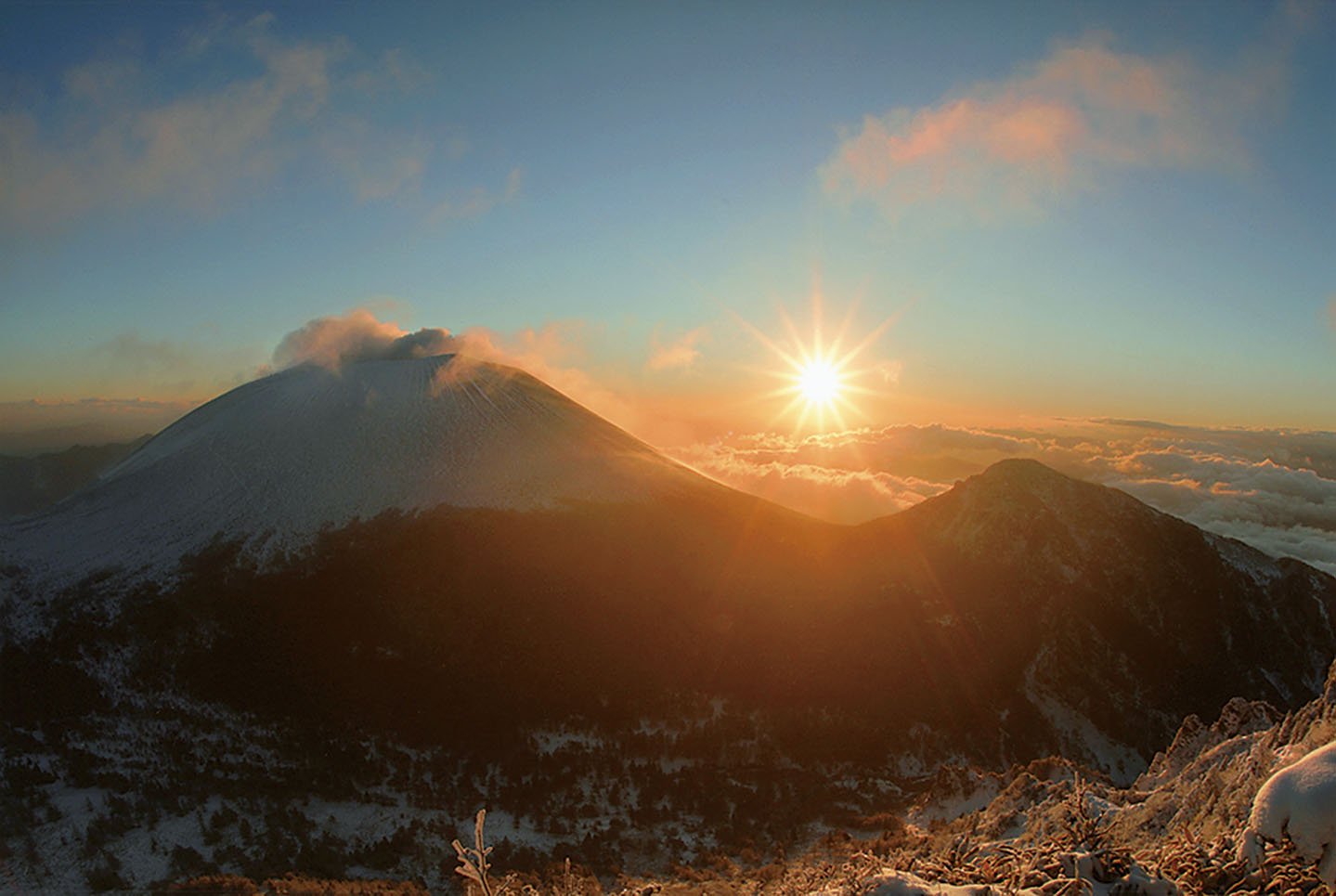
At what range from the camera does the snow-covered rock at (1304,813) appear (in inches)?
220

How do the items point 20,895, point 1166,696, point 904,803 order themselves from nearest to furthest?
1. point 20,895
2. point 904,803
3. point 1166,696

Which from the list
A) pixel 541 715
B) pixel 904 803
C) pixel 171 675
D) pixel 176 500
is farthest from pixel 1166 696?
pixel 176 500

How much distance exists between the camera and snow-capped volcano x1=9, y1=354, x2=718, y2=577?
4462 cm

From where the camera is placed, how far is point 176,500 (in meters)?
47.7

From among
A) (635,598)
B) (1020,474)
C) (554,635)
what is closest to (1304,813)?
(554,635)

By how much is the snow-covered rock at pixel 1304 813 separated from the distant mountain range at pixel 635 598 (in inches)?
1155

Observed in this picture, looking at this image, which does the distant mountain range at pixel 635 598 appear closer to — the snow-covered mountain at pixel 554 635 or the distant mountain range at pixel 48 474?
the snow-covered mountain at pixel 554 635

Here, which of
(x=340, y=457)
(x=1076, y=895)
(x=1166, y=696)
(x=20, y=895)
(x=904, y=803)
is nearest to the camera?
(x=1076, y=895)

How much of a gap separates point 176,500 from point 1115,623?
6168cm

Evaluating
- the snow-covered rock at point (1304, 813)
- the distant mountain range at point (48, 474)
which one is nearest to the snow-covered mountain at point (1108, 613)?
the snow-covered rock at point (1304, 813)

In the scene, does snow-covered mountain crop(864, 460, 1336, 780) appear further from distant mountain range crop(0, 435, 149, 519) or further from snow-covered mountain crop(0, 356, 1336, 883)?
distant mountain range crop(0, 435, 149, 519)

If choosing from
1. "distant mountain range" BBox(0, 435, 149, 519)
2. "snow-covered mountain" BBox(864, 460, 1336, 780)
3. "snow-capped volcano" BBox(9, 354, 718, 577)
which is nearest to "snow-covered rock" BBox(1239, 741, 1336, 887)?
"snow-covered mountain" BBox(864, 460, 1336, 780)

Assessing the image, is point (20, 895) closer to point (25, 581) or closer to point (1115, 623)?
point (25, 581)

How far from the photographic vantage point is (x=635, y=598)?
139ft
